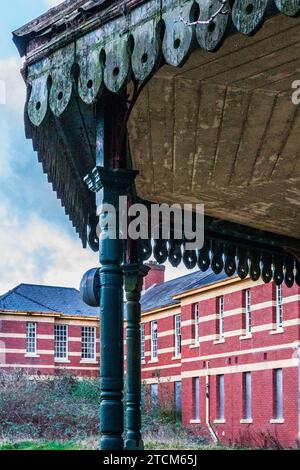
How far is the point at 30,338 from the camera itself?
130 ft

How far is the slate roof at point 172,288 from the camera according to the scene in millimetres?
32094

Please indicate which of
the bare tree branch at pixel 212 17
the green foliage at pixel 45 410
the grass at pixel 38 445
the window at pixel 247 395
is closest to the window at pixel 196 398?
the green foliage at pixel 45 410

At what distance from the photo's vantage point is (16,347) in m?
39.1

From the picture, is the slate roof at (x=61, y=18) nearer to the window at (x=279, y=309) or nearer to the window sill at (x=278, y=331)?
the window sill at (x=278, y=331)

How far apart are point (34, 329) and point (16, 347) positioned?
4.32ft

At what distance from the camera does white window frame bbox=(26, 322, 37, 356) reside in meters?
39.6

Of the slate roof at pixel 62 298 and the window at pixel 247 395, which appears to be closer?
the window at pixel 247 395

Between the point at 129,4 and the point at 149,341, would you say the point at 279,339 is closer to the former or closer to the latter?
the point at 149,341

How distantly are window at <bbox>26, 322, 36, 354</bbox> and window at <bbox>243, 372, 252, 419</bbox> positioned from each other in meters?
14.7

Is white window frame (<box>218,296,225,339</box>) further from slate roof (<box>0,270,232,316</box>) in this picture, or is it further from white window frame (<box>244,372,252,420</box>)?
slate roof (<box>0,270,232,316</box>)

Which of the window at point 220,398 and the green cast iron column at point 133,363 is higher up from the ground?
the green cast iron column at point 133,363

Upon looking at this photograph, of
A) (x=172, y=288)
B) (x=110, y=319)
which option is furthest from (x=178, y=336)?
(x=110, y=319)

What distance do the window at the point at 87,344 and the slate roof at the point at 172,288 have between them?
361 cm

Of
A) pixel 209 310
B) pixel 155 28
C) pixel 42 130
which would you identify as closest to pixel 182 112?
pixel 42 130
